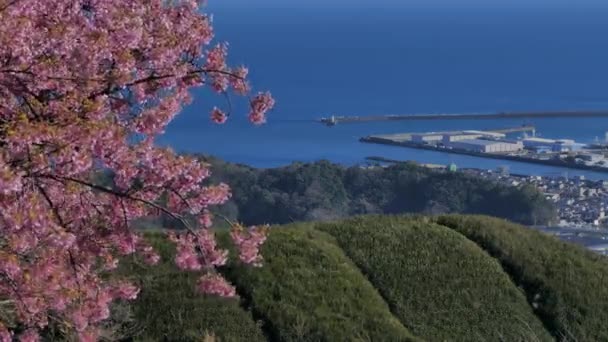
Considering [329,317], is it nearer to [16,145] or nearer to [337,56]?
[16,145]

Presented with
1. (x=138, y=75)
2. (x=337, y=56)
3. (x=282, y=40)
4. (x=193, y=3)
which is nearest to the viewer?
(x=138, y=75)

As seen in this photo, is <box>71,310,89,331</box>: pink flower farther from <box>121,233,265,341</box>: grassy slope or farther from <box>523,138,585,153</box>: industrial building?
<box>523,138,585,153</box>: industrial building

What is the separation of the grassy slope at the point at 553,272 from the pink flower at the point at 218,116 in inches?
138

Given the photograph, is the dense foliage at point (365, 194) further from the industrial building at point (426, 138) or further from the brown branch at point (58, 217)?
the brown branch at point (58, 217)

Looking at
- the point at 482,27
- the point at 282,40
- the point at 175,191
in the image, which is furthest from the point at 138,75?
the point at 482,27

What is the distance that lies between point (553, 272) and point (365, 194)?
7.12 metres

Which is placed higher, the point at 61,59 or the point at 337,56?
the point at 337,56

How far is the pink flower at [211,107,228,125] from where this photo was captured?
5.66 m

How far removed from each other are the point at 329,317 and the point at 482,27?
185 feet

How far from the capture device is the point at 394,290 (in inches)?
333

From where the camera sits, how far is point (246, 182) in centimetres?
1516

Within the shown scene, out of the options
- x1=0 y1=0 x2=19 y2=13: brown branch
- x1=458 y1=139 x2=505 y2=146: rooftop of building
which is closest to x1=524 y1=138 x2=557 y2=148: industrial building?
x1=458 y1=139 x2=505 y2=146: rooftop of building

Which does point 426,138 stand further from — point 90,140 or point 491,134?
point 90,140

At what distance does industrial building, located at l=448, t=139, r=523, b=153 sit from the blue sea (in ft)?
2.03
